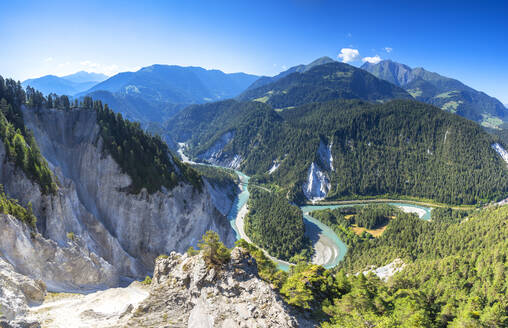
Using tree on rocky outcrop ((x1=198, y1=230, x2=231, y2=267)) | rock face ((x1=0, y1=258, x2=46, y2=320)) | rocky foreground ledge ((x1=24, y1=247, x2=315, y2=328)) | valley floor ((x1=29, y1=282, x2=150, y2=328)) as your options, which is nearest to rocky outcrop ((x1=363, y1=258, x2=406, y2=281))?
rocky foreground ledge ((x1=24, y1=247, x2=315, y2=328))

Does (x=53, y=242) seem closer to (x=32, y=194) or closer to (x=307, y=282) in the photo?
(x=32, y=194)

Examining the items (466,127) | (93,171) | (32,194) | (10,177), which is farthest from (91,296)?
(466,127)

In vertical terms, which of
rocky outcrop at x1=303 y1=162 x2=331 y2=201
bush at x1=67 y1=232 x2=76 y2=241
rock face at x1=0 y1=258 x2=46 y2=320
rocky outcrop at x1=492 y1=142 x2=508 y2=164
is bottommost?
rocky outcrop at x1=303 y1=162 x2=331 y2=201

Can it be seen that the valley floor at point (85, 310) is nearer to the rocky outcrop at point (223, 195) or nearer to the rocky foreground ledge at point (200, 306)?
the rocky foreground ledge at point (200, 306)

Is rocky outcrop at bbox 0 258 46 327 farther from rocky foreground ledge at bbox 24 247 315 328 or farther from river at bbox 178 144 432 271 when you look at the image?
river at bbox 178 144 432 271

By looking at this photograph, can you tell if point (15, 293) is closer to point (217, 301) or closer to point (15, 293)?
point (15, 293)

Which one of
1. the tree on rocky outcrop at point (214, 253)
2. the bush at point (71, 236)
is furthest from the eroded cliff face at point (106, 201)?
the tree on rocky outcrop at point (214, 253)

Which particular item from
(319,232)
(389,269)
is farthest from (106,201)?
(319,232)

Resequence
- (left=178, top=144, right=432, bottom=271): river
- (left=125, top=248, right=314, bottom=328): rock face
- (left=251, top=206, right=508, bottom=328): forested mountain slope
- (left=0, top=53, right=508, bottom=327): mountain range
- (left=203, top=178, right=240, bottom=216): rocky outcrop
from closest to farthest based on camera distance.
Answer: (left=125, top=248, right=314, bottom=328): rock face
(left=0, top=53, right=508, bottom=327): mountain range
(left=251, top=206, right=508, bottom=328): forested mountain slope
(left=178, top=144, right=432, bottom=271): river
(left=203, top=178, right=240, bottom=216): rocky outcrop
